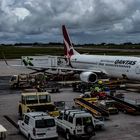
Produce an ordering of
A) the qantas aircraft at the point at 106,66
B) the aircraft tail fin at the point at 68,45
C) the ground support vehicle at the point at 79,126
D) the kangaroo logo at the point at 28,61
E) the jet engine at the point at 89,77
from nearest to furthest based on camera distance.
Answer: the ground support vehicle at the point at 79,126, the qantas aircraft at the point at 106,66, the jet engine at the point at 89,77, the aircraft tail fin at the point at 68,45, the kangaroo logo at the point at 28,61

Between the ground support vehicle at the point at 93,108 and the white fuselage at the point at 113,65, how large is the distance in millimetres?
11621

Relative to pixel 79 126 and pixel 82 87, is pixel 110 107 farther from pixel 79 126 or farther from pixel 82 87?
pixel 82 87

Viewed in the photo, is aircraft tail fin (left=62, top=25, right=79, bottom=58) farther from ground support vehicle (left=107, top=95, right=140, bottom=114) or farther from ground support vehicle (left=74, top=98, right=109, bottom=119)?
ground support vehicle (left=74, top=98, right=109, bottom=119)

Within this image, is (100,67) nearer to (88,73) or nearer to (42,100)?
(88,73)

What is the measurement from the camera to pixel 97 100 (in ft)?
106

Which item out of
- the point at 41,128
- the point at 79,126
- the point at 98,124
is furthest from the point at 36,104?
the point at 79,126

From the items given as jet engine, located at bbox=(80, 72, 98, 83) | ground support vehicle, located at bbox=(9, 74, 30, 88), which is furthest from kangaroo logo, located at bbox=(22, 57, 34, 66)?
jet engine, located at bbox=(80, 72, 98, 83)

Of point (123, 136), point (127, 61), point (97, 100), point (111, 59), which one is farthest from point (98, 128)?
point (111, 59)

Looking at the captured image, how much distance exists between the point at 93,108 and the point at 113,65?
1753 centimetres

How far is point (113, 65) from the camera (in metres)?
44.8

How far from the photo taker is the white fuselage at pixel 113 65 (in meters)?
41.0

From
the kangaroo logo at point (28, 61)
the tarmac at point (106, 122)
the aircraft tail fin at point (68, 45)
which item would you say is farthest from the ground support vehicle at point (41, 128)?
the kangaroo logo at point (28, 61)

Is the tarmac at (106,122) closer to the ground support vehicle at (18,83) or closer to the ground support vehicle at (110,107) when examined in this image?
the ground support vehicle at (110,107)

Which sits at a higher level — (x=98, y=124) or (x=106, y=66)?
(x=106, y=66)
